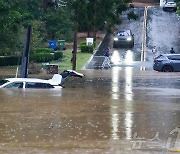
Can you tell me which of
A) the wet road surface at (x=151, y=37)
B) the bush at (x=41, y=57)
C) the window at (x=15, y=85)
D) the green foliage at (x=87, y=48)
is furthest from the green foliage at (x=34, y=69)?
the green foliage at (x=87, y=48)

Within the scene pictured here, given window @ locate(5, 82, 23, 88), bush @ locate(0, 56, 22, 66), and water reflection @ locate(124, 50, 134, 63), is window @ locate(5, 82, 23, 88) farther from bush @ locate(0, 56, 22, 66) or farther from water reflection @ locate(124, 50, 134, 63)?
water reflection @ locate(124, 50, 134, 63)

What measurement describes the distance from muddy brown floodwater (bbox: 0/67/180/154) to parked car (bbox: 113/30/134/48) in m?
42.3

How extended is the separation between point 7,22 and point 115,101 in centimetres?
1217

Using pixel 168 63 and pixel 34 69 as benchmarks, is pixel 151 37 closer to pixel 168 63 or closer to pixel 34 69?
pixel 168 63

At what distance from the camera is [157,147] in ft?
35.5

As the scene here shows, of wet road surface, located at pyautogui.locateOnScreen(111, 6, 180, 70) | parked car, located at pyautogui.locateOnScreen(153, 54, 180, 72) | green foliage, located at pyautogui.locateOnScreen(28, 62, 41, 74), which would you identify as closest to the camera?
green foliage, located at pyautogui.locateOnScreen(28, 62, 41, 74)

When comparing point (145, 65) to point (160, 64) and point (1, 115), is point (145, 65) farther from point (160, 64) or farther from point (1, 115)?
point (1, 115)

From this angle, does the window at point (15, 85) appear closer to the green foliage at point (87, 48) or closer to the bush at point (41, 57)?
the bush at point (41, 57)

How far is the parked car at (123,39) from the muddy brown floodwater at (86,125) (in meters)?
42.3

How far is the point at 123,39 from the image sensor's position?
205 feet

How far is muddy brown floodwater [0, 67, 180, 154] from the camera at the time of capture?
35.9ft

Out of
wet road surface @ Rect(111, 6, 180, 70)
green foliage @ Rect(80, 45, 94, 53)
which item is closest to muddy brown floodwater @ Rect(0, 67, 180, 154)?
wet road surface @ Rect(111, 6, 180, 70)

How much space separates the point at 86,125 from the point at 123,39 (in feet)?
162

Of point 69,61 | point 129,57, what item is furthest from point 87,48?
point 69,61
